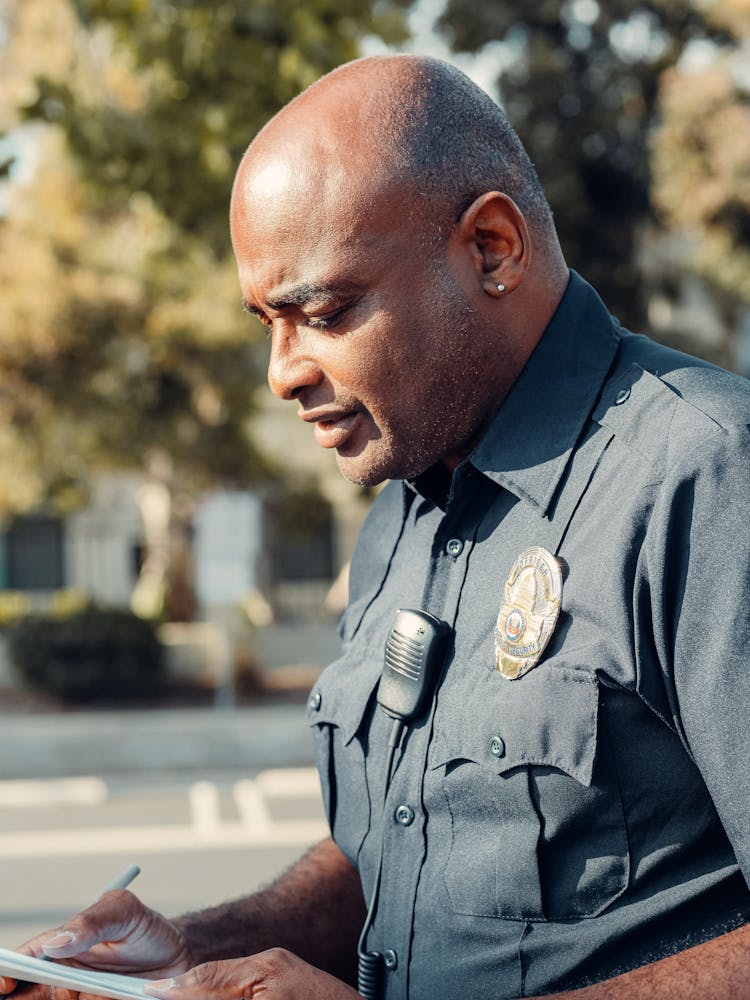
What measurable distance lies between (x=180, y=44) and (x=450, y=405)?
541 cm

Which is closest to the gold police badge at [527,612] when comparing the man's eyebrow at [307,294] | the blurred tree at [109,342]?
the man's eyebrow at [307,294]

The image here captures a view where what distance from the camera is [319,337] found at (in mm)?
1515

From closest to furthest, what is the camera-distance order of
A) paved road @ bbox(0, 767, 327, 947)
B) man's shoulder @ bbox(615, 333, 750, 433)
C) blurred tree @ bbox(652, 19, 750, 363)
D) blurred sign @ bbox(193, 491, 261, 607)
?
man's shoulder @ bbox(615, 333, 750, 433)
paved road @ bbox(0, 767, 327, 947)
blurred sign @ bbox(193, 491, 261, 607)
blurred tree @ bbox(652, 19, 750, 363)

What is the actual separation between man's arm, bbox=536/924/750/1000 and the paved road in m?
4.67

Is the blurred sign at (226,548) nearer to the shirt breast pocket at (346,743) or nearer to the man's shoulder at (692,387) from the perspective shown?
the shirt breast pocket at (346,743)

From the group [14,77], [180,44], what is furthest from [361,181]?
[14,77]

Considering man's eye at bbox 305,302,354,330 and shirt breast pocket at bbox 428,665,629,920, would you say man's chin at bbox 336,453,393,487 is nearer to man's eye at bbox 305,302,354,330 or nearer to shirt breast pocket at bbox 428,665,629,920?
man's eye at bbox 305,302,354,330

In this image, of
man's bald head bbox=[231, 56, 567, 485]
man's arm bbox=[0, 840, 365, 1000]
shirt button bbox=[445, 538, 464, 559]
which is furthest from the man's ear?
man's arm bbox=[0, 840, 365, 1000]

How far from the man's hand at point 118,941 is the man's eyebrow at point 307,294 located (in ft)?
2.68

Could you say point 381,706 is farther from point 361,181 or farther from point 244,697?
point 244,697

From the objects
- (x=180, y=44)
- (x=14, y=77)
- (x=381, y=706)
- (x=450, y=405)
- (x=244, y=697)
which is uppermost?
(x=14, y=77)

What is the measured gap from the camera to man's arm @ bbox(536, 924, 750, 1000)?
1159 millimetres

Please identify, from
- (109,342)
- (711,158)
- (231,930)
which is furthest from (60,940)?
(711,158)

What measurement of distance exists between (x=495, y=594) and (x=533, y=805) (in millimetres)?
261
